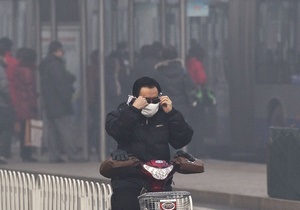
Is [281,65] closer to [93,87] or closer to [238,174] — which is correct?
[93,87]

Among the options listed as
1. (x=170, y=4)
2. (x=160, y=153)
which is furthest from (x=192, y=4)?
(x=160, y=153)

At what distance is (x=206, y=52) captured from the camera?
85.7 feet

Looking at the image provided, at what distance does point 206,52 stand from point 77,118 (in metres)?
3.50

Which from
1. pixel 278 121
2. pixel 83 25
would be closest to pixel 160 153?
pixel 83 25

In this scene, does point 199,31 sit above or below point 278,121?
above

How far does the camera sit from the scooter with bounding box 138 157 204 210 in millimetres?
7953

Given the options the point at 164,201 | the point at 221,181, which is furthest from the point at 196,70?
the point at 164,201

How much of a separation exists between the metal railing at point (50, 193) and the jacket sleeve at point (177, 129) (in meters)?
1.43

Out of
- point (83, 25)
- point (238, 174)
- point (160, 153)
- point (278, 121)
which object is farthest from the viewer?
point (278, 121)

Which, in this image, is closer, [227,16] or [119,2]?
[119,2]

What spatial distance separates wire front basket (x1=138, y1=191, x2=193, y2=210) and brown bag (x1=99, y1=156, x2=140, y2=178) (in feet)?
1.16

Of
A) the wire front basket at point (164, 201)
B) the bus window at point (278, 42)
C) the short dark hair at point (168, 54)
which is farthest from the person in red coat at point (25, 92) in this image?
the wire front basket at point (164, 201)

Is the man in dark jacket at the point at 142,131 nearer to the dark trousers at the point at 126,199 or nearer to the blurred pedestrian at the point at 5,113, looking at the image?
the dark trousers at the point at 126,199

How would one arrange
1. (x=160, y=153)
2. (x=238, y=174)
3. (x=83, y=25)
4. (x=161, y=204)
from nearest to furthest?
(x=161, y=204)
(x=160, y=153)
(x=238, y=174)
(x=83, y=25)
